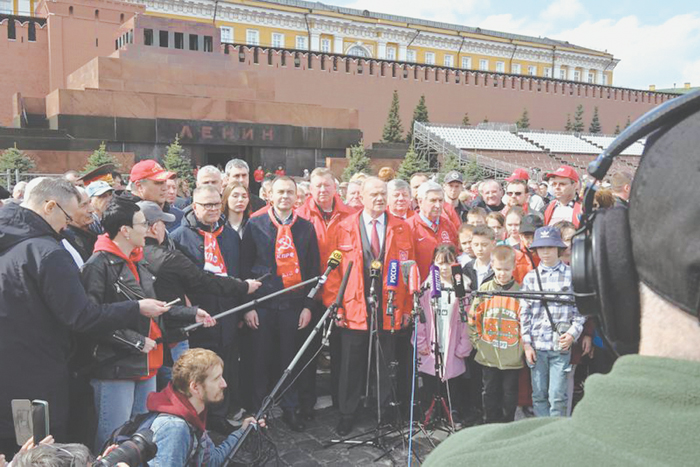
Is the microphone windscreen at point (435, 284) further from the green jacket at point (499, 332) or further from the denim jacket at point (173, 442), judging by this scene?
the denim jacket at point (173, 442)

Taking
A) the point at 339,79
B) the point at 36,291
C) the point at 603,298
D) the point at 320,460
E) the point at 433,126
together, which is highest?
the point at 339,79

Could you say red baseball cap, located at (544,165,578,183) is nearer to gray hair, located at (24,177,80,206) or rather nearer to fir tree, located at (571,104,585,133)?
gray hair, located at (24,177,80,206)

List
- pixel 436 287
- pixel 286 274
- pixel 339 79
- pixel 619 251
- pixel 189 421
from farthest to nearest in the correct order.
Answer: pixel 339 79 < pixel 286 274 < pixel 436 287 < pixel 189 421 < pixel 619 251

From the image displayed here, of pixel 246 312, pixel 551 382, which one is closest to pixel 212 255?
pixel 246 312

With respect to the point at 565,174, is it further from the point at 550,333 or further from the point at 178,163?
the point at 178,163

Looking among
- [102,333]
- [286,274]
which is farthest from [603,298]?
[286,274]

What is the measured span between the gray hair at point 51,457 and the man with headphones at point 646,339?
5.42ft

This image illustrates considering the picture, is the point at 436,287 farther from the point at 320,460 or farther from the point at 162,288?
the point at 162,288

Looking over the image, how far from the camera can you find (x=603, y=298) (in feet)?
2.49

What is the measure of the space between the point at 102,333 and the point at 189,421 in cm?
65

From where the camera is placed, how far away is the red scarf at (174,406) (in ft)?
9.14

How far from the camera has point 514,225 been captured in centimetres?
498

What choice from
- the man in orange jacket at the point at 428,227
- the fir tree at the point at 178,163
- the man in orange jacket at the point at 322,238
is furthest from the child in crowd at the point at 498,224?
the fir tree at the point at 178,163

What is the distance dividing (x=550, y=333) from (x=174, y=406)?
2.53 meters
